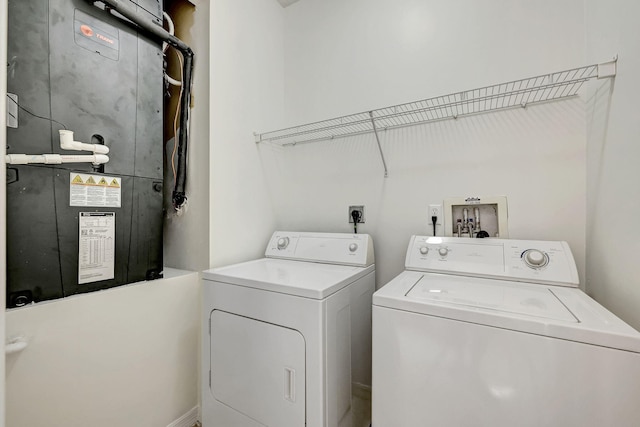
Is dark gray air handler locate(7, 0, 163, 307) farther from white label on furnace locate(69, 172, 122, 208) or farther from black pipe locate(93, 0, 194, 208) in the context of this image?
black pipe locate(93, 0, 194, 208)

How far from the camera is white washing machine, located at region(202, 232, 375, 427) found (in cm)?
115

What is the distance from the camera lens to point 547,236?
56.7 inches

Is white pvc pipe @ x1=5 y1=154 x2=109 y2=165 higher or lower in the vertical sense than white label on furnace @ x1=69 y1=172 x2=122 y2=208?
higher

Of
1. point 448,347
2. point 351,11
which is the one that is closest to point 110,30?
point 351,11

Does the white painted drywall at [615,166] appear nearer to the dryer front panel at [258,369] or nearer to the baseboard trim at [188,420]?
the dryer front panel at [258,369]

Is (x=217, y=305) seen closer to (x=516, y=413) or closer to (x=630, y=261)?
(x=516, y=413)

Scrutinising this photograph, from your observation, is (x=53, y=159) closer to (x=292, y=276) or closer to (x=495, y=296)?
(x=292, y=276)

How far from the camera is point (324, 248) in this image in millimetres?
1793

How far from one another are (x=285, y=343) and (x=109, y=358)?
836 mm

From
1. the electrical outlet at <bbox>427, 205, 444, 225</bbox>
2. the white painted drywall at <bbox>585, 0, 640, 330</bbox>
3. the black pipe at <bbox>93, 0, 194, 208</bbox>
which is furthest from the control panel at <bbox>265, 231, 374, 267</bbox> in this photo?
the white painted drywall at <bbox>585, 0, 640, 330</bbox>

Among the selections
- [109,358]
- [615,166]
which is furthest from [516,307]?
[109,358]

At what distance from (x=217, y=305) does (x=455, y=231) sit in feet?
4.67

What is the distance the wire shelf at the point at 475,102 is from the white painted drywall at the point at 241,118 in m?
0.22

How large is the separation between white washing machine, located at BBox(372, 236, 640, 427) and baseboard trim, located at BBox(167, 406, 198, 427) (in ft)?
3.88
